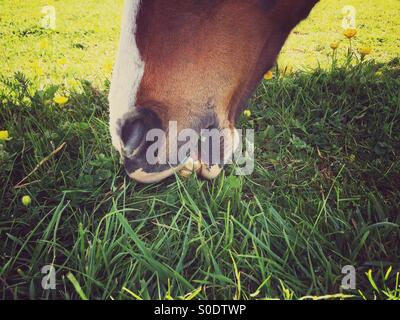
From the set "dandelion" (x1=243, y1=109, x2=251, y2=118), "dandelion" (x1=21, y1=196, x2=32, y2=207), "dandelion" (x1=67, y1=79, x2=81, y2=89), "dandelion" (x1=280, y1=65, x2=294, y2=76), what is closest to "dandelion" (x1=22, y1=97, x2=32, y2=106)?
"dandelion" (x1=67, y1=79, x2=81, y2=89)

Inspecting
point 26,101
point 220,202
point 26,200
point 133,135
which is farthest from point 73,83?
point 220,202

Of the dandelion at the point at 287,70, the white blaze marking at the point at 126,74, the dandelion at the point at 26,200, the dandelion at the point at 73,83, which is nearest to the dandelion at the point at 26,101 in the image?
the dandelion at the point at 73,83

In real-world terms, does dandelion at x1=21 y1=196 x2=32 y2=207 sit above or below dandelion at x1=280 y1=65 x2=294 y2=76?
below

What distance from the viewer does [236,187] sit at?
141 centimetres

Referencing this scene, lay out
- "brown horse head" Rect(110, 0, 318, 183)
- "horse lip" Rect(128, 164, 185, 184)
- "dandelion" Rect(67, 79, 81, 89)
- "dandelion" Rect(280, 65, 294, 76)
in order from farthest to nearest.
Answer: "dandelion" Rect(280, 65, 294, 76)
"dandelion" Rect(67, 79, 81, 89)
"horse lip" Rect(128, 164, 185, 184)
"brown horse head" Rect(110, 0, 318, 183)

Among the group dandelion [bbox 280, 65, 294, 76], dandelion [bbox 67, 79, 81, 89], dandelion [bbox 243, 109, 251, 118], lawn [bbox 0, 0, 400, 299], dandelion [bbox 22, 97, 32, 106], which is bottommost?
lawn [bbox 0, 0, 400, 299]

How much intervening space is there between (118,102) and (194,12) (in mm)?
367

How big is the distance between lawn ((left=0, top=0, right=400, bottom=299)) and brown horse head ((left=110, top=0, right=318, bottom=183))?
238 mm

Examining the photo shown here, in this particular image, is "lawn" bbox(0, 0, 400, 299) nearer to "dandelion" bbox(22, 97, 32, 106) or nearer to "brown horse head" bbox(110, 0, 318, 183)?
"dandelion" bbox(22, 97, 32, 106)

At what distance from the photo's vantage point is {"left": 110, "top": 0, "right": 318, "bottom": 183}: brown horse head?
3.46ft

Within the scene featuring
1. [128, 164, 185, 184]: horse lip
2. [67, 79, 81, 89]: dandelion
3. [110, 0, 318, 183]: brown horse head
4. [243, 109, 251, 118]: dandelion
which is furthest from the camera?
[67, 79, 81, 89]: dandelion
